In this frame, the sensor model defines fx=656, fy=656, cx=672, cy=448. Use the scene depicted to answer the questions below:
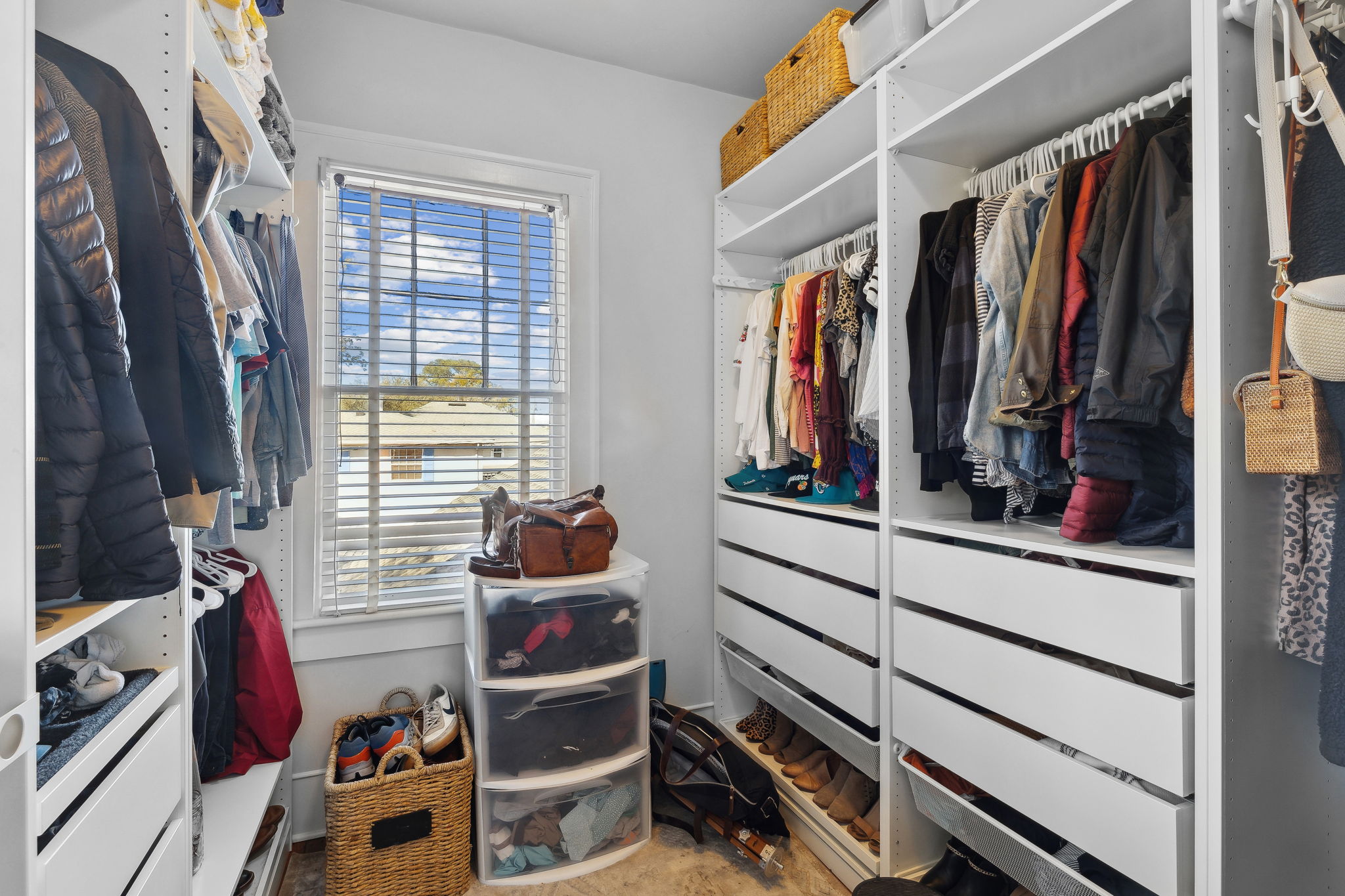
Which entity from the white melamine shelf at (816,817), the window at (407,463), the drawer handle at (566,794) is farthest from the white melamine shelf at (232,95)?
the white melamine shelf at (816,817)

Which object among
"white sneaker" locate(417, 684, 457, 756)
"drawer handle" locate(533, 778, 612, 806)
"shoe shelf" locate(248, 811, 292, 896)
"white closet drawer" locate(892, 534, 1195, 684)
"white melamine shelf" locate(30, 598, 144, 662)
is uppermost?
"white melamine shelf" locate(30, 598, 144, 662)

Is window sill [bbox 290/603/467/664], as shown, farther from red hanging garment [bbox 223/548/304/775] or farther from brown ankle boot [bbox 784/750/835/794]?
brown ankle boot [bbox 784/750/835/794]

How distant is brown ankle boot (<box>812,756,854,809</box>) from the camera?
1965mm

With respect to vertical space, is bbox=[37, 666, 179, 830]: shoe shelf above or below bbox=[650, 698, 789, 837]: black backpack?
above

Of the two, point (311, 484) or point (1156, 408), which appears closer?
point (1156, 408)

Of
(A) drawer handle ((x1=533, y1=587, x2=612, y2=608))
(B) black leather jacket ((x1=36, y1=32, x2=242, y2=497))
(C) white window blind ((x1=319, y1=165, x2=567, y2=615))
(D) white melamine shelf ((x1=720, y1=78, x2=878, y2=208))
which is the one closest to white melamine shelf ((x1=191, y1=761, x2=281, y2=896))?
(C) white window blind ((x1=319, y1=165, x2=567, y2=615))

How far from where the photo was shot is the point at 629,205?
2492 mm

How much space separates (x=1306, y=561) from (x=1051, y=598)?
372 mm

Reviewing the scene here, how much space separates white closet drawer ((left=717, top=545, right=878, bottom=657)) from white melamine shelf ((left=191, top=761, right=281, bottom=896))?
1.49m

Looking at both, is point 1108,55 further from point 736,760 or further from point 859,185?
point 736,760

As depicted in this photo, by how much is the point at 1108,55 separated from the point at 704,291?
4.98ft

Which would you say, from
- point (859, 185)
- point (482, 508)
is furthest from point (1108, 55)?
point (482, 508)

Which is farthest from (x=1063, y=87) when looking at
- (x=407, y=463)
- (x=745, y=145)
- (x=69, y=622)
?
(x=407, y=463)

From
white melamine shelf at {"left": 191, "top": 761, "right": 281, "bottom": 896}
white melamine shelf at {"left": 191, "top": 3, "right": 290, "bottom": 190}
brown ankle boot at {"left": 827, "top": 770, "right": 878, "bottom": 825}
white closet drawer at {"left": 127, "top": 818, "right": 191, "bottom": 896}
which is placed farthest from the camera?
brown ankle boot at {"left": 827, "top": 770, "right": 878, "bottom": 825}
